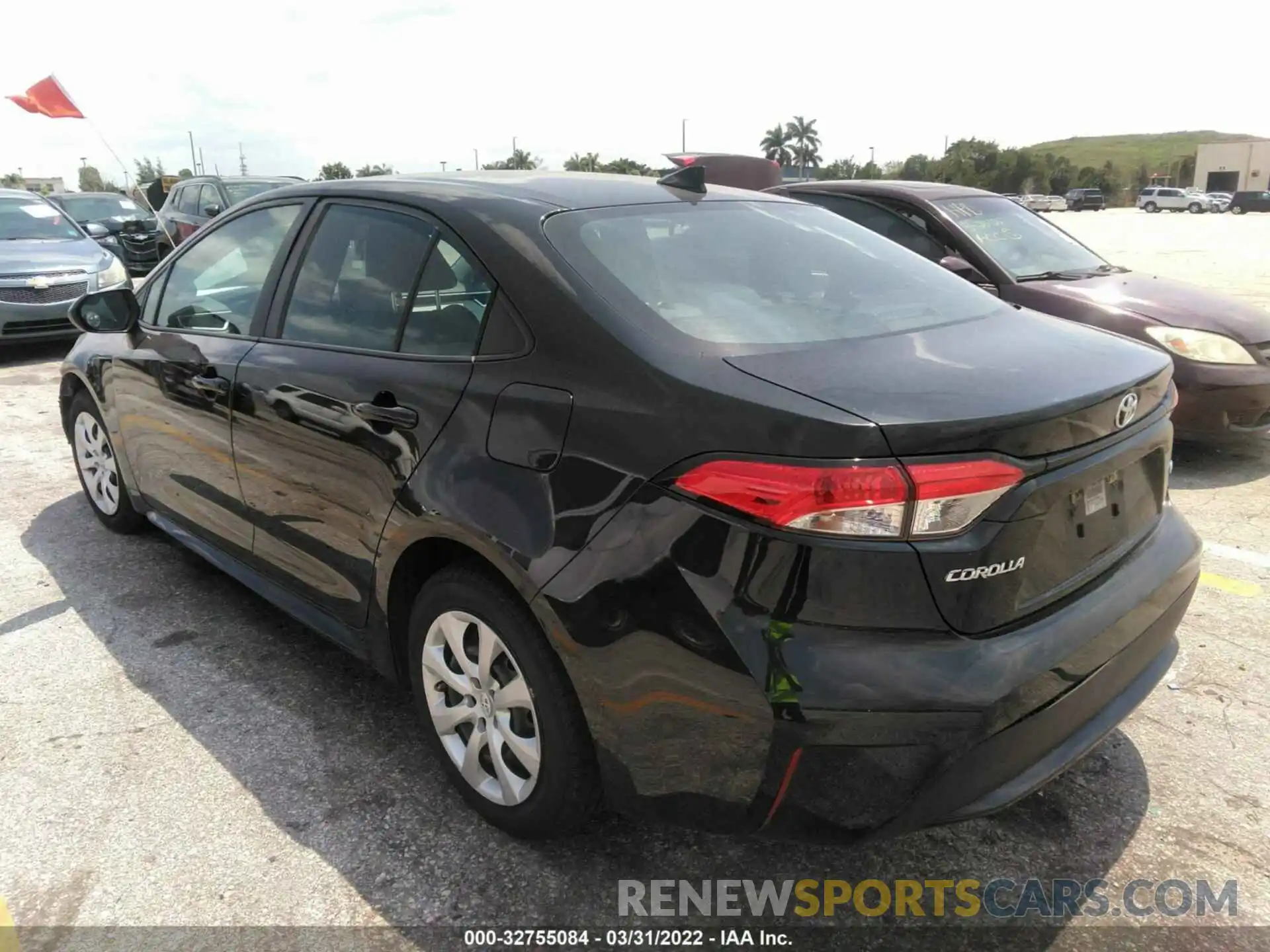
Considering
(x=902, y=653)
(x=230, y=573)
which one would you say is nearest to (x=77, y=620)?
(x=230, y=573)

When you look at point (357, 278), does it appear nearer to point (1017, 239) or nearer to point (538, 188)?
point (538, 188)

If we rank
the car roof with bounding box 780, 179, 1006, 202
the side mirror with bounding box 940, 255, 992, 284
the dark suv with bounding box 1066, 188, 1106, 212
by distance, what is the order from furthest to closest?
the dark suv with bounding box 1066, 188, 1106, 212 → the car roof with bounding box 780, 179, 1006, 202 → the side mirror with bounding box 940, 255, 992, 284

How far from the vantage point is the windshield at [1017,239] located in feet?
18.8

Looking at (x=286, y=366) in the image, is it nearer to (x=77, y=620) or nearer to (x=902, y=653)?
(x=77, y=620)

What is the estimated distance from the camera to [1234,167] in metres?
88.8

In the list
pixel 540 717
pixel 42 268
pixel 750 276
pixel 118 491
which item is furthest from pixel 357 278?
pixel 42 268

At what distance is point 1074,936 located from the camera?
2.13 meters

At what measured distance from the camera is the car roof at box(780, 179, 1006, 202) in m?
6.10

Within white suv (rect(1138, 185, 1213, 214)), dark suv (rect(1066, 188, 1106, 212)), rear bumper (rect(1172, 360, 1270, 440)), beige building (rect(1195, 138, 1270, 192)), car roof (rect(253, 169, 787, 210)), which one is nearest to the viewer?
car roof (rect(253, 169, 787, 210))

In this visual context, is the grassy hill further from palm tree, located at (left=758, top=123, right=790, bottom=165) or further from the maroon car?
the maroon car

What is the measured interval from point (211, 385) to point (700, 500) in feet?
7.16

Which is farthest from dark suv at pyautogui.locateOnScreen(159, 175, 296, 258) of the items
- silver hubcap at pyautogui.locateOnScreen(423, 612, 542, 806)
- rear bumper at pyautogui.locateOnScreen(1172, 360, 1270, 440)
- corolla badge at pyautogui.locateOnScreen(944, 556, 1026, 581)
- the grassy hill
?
the grassy hill

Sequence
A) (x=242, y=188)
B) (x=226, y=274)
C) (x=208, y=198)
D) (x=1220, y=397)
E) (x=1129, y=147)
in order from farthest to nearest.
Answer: (x=1129, y=147) < (x=208, y=198) < (x=242, y=188) < (x=1220, y=397) < (x=226, y=274)

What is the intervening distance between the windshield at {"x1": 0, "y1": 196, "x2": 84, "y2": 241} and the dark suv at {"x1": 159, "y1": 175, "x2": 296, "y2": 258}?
2242 mm
